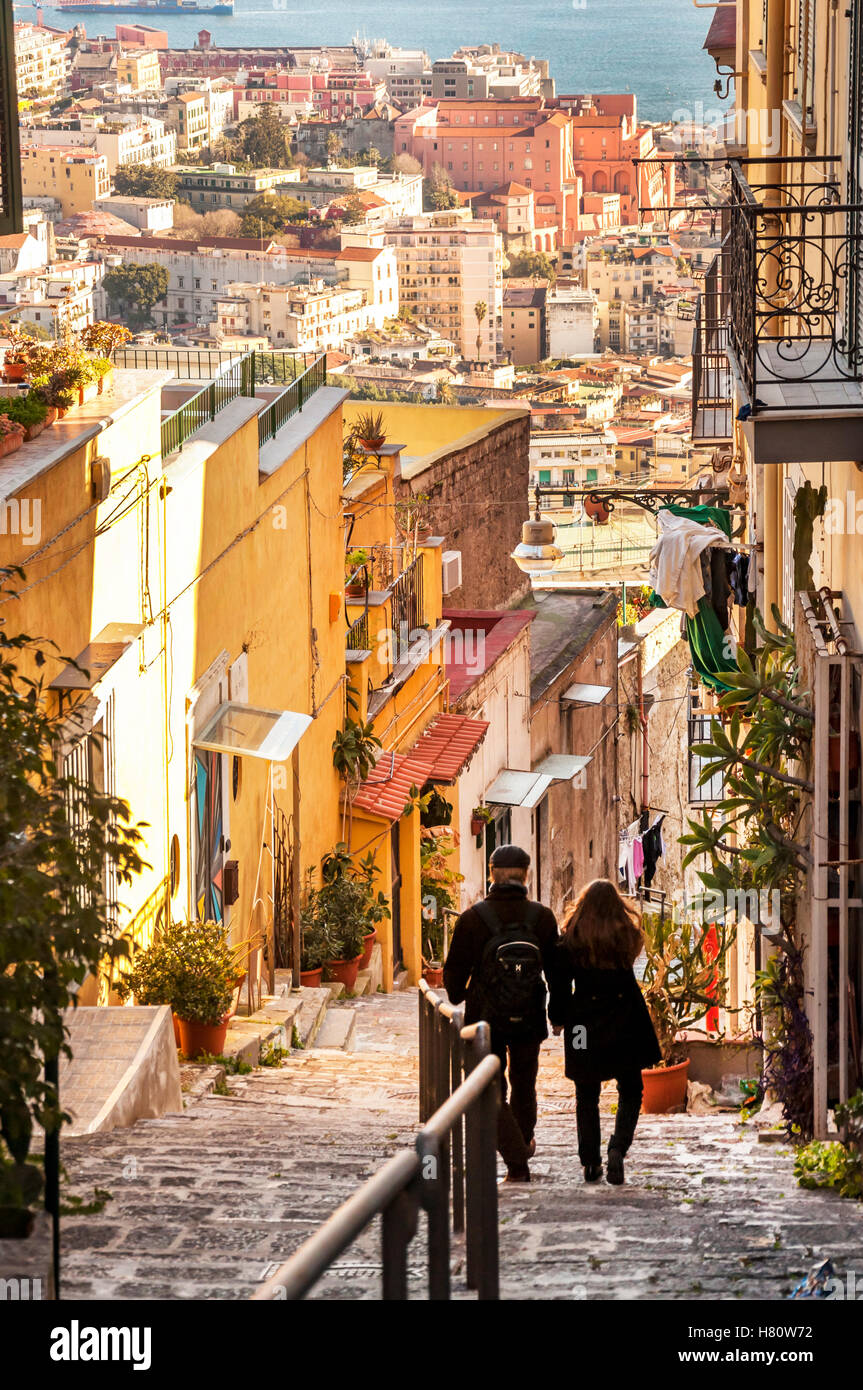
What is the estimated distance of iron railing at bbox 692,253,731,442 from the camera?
1695 cm

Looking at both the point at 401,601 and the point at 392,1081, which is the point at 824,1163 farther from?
the point at 401,601

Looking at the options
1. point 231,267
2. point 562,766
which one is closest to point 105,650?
point 562,766

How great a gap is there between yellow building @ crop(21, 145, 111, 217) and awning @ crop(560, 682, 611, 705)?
313ft

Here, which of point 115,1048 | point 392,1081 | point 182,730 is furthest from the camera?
point 182,730

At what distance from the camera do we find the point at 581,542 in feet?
179

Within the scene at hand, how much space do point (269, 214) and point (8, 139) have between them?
115048 millimetres

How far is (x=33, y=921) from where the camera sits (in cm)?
420

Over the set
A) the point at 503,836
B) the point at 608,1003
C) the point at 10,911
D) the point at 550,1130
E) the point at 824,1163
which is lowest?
the point at 503,836

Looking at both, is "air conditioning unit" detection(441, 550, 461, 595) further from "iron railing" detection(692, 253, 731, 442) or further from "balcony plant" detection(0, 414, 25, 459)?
"balcony plant" detection(0, 414, 25, 459)

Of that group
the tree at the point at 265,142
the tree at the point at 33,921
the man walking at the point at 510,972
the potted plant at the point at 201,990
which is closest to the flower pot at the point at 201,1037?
the potted plant at the point at 201,990

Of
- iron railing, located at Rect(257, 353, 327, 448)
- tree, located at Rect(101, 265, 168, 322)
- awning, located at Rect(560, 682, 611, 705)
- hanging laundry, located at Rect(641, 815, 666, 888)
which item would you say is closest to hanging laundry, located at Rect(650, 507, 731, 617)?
iron railing, located at Rect(257, 353, 327, 448)

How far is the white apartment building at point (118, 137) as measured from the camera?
126 meters
